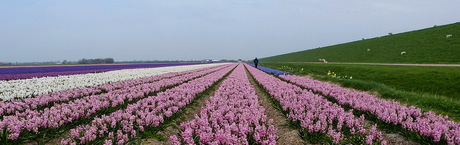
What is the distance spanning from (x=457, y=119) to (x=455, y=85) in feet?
23.1

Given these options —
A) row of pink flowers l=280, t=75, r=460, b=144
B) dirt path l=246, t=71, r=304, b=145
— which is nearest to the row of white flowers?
dirt path l=246, t=71, r=304, b=145

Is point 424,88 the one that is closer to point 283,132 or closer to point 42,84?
point 283,132

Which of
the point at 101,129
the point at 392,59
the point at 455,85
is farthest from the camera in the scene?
the point at 392,59

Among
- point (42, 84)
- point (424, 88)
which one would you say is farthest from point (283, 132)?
point (42, 84)

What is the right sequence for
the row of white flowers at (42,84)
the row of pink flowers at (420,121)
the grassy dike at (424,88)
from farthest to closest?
the row of white flowers at (42,84)
the grassy dike at (424,88)
the row of pink flowers at (420,121)

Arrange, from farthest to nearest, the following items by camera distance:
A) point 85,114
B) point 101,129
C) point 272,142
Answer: point 85,114 < point 101,129 < point 272,142

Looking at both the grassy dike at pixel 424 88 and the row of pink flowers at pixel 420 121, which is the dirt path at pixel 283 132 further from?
the grassy dike at pixel 424 88

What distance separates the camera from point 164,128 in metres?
Answer: 6.32

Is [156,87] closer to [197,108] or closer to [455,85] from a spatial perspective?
[197,108]

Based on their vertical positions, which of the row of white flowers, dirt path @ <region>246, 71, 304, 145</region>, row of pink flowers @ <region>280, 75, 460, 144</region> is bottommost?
dirt path @ <region>246, 71, 304, 145</region>

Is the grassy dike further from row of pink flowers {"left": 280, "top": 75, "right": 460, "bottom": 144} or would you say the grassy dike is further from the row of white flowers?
the row of white flowers

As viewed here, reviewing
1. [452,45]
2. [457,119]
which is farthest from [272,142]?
[452,45]

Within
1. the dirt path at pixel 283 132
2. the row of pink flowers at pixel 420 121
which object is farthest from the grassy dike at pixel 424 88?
the dirt path at pixel 283 132

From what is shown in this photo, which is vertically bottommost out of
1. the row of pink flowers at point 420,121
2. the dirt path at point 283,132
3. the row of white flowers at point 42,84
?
the dirt path at point 283,132
